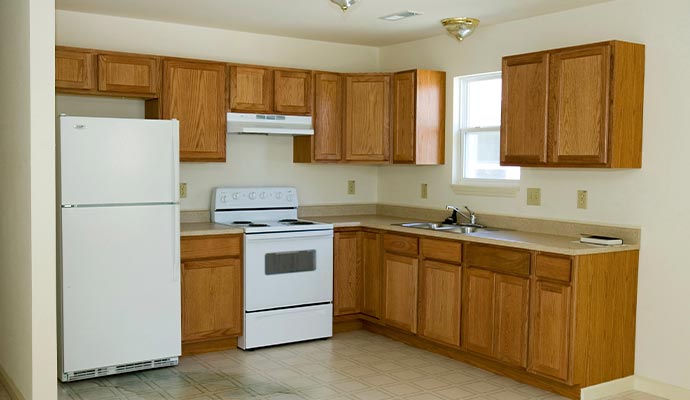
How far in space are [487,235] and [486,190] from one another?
0.70 meters

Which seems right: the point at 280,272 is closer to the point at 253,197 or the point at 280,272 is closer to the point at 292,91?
the point at 253,197

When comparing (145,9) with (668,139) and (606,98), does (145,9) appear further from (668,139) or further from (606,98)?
(668,139)

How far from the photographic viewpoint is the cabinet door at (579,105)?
4.07 m

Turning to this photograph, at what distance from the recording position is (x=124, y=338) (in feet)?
14.5

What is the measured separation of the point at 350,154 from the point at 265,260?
1202 mm

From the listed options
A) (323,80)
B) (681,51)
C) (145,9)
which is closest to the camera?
(681,51)

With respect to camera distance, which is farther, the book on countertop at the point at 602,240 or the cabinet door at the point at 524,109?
the cabinet door at the point at 524,109

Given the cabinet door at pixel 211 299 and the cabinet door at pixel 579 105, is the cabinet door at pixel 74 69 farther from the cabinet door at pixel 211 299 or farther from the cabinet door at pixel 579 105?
the cabinet door at pixel 579 105

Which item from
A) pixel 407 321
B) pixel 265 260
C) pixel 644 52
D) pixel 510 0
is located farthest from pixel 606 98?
pixel 265 260

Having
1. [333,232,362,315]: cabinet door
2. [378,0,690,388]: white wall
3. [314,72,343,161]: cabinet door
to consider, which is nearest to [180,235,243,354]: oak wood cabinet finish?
[333,232,362,315]: cabinet door

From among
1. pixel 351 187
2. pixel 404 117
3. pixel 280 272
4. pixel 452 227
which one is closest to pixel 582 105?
pixel 452 227

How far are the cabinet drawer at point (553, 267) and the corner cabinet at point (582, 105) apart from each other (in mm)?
600

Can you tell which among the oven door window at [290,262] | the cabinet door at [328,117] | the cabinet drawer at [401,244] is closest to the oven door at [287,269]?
the oven door window at [290,262]

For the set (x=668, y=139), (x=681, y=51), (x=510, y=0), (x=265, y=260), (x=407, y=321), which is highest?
(x=510, y=0)
